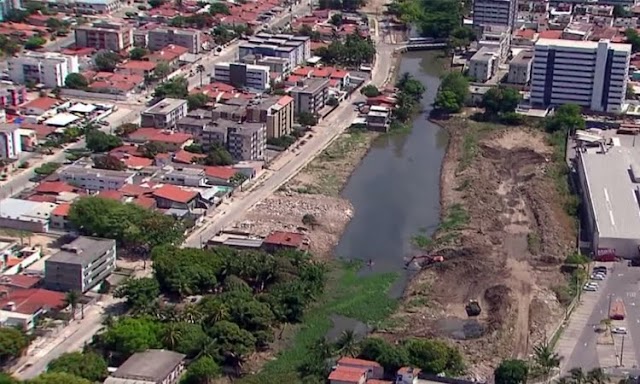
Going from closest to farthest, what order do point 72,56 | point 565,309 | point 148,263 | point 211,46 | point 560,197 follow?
point 565,309
point 148,263
point 560,197
point 72,56
point 211,46

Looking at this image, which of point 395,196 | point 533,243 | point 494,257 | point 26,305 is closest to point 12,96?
point 395,196

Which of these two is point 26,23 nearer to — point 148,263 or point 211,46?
point 211,46

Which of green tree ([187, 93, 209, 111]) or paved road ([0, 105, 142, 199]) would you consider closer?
paved road ([0, 105, 142, 199])

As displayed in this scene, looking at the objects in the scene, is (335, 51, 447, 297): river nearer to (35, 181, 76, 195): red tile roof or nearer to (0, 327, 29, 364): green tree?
(35, 181, 76, 195): red tile roof

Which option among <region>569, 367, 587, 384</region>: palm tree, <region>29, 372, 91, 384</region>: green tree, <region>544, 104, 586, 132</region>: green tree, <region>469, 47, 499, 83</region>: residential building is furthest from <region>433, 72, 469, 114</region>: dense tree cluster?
<region>29, 372, 91, 384</region>: green tree

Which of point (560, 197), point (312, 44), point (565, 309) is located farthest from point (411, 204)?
point (312, 44)

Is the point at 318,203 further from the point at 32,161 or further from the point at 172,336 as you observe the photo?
the point at 172,336

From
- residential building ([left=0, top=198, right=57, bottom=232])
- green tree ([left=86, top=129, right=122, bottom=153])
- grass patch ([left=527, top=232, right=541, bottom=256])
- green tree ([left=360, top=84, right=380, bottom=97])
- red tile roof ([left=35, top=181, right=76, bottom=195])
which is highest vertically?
green tree ([left=360, top=84, right=380, bottom=97])
